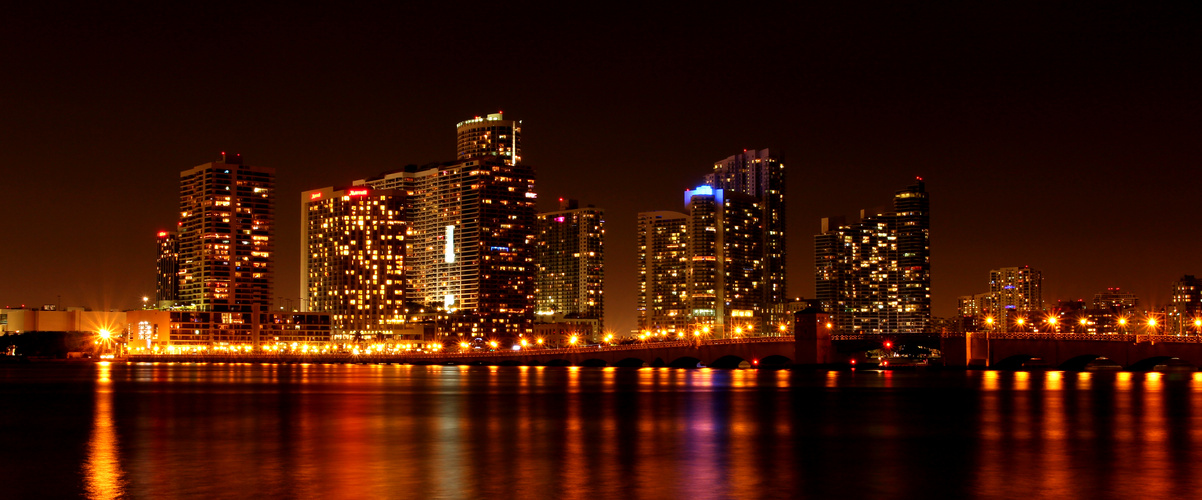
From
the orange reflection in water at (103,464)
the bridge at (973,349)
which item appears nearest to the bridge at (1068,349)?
the bridge at (973,349)

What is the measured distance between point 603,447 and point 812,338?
5260 inches

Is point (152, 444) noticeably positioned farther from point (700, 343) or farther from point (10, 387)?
point (700, 343)

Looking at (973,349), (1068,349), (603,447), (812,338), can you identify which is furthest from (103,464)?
(973,349)

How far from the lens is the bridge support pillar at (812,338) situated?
570 ft

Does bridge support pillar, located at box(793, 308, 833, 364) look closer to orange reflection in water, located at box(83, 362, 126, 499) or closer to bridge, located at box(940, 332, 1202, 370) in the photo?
bridge, located at box(940, 332, 1202, 370)

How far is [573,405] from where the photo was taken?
237ft

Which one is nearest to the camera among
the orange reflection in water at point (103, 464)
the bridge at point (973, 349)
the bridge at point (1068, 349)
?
the orange reflection in water at point (103, 464)

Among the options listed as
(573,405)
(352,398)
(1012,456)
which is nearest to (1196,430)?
(1012,456)

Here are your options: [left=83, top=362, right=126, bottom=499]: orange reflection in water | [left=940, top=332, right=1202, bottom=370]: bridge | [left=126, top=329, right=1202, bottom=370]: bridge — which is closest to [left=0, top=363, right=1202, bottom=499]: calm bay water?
[left=83, top=362, right=126, bottom=499]: orange reflection in water

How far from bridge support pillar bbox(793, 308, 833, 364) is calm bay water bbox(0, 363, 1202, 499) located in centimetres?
9261

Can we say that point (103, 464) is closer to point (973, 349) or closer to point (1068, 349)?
point (1068, 349)

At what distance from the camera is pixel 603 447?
43.9 meters

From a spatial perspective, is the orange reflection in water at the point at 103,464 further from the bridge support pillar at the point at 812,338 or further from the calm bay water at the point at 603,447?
the bridge support pillar at the point at 812,338

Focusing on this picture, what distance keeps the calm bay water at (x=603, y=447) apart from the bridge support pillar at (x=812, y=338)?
92.6m
